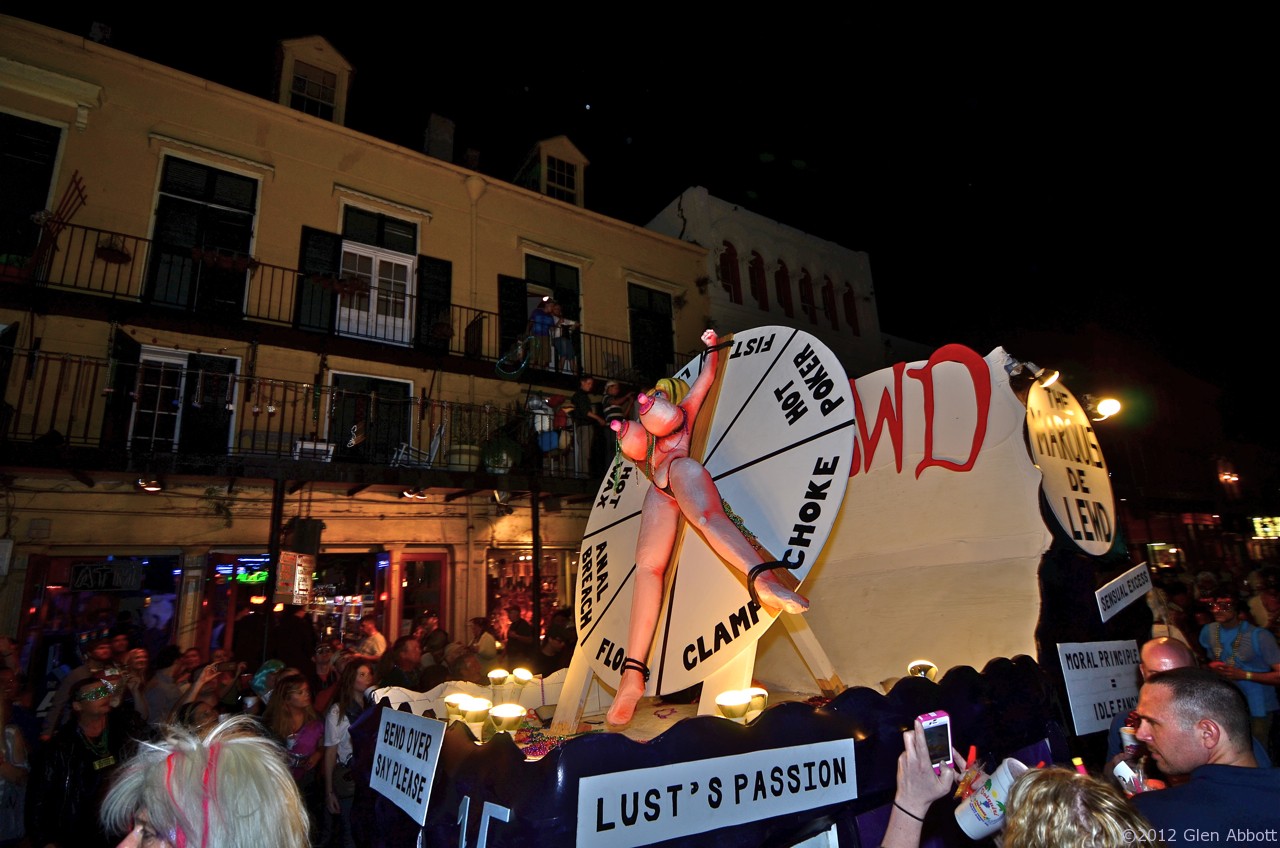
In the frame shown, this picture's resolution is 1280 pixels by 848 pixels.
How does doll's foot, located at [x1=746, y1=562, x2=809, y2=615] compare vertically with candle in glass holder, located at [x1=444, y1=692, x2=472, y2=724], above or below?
above

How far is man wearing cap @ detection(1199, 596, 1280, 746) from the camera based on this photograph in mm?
5453

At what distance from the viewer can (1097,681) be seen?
12.3 feet

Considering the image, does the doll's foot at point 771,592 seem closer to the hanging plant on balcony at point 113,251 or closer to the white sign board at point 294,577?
the white sign board at point 294,577

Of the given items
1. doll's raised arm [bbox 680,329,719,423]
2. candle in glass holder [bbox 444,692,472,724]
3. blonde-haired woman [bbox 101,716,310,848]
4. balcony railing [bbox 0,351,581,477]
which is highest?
balcony railing [bbox 0,351,581,477]

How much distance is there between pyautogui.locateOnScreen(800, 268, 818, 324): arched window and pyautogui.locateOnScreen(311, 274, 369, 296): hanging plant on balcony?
11.8m

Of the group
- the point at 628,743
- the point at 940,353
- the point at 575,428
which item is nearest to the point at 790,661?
the point at 940,353

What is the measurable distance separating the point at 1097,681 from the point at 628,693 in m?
2.75

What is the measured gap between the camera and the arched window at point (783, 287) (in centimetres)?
1808

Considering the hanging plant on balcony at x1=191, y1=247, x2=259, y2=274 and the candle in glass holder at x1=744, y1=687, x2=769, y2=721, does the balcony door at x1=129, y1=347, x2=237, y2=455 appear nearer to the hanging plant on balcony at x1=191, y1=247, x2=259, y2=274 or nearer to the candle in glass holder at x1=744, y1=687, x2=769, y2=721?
the hanging plant on balcony at x1=191, y1=247, x2=259, y2=274

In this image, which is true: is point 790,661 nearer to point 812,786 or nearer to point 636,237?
point 812,786

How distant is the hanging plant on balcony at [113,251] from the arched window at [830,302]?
16021 millimetres

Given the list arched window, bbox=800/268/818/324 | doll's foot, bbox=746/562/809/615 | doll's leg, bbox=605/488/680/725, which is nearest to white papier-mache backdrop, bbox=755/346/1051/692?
doll's foot, bbox=746/562/809/615

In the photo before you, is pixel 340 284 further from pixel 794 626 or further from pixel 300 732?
pixel 794 626

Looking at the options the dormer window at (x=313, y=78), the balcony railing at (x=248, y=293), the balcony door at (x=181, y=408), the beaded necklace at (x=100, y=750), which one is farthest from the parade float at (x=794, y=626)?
the dormer window at (x=313, y=78)
